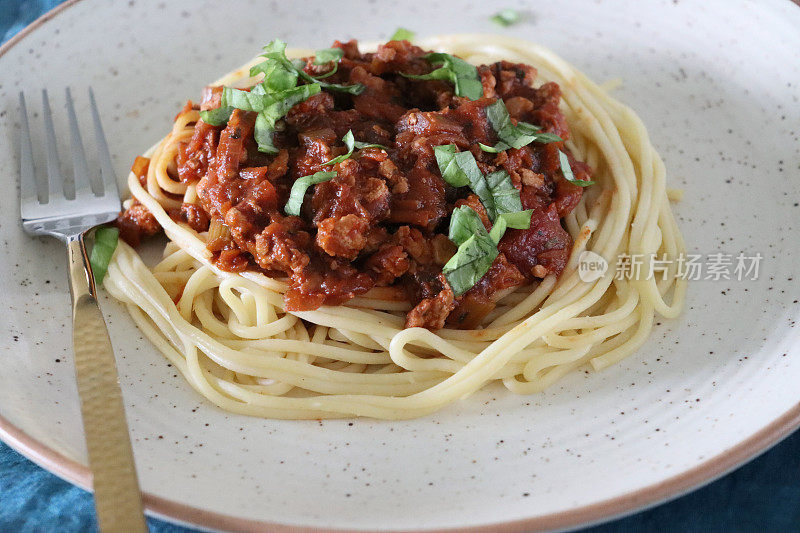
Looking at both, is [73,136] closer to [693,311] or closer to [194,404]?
[194,404]

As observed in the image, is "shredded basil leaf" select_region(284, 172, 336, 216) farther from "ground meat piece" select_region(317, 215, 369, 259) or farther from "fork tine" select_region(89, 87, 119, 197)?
"fork tine" select_region(89, 87, 119, 197)

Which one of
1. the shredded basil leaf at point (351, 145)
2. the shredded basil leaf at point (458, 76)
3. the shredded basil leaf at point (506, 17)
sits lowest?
the shredded basil leaf at point (506, 17)

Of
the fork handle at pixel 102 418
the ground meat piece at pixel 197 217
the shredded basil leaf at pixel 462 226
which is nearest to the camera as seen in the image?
the fork handle at pixel 102 418

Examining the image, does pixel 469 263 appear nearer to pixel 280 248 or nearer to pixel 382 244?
pixel 382 244

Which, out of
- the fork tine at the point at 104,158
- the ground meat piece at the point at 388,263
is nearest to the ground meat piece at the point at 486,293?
the ground meat piece at the point at 388,263

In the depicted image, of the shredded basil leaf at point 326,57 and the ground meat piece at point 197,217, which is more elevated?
the shredded basil leaf at point 326,57

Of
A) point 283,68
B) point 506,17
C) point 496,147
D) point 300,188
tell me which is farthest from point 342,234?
point 506,17

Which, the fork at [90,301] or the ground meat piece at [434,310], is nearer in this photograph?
the fork at [90,301]

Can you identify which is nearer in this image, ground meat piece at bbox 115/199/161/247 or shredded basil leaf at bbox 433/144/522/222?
shredded basil leaf at bbox 433/144/522/222

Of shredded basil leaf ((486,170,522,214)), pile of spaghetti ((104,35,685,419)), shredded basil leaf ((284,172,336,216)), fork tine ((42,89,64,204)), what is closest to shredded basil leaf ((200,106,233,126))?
pile of spaghetti ((104,35,685,419))

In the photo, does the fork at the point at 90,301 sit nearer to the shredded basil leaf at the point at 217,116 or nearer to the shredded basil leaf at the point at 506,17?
the shredded basil leaf at the point at 217,116
